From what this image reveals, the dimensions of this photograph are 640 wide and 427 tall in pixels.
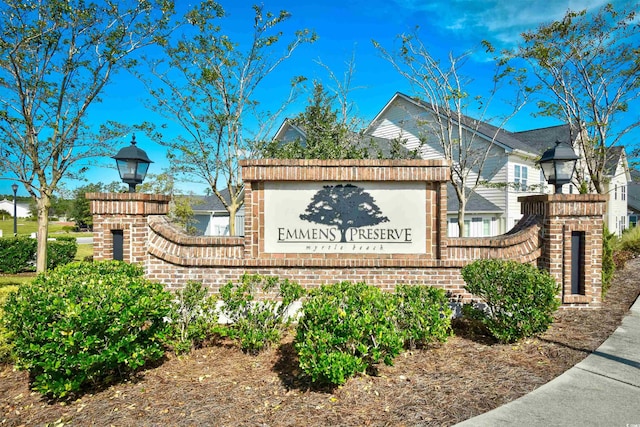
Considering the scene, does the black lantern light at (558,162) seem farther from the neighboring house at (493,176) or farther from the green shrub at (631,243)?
the neighboring house at (493,176)

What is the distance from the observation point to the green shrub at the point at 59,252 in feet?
38.7

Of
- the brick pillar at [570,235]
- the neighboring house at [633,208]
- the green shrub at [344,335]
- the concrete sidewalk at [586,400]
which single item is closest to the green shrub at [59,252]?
the green shrub at [344,335]

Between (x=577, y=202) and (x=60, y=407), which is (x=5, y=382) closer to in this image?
(x=60, y=407)

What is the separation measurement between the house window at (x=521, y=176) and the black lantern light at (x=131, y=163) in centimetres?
1610

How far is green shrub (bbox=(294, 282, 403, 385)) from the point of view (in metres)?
3.12

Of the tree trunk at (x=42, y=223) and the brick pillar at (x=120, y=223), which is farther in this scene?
the tree trunk at (x=42, y=223)

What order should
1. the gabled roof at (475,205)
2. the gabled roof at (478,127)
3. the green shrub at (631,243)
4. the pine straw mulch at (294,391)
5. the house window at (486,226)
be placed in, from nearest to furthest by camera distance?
the pine straw mulch at (294,391), the green shrub at (631,243), the gabled roof at (478,127), the gabled roof at (475,205), the house window at (486,226)

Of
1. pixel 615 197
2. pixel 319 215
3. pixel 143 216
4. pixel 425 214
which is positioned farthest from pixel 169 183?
pixel 615 197

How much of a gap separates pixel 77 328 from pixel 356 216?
3.83 m

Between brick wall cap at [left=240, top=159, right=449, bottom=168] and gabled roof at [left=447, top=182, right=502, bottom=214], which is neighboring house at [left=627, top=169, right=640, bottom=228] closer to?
gabled roof at [left=447, top=182, right=502, bottom=214]

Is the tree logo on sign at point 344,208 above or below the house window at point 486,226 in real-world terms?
above

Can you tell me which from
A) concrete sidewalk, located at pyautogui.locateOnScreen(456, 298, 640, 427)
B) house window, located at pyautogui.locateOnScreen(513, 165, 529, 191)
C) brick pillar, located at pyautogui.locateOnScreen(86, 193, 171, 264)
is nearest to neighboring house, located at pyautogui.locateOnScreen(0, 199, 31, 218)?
brick pillar, located at pyautogui.locateOnScreen(86, 193, 171, 264)

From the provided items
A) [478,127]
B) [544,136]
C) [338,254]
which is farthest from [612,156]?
[338,254]

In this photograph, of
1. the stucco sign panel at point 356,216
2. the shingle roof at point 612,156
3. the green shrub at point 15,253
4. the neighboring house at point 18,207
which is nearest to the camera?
the stucco sign panel at point 356,216
